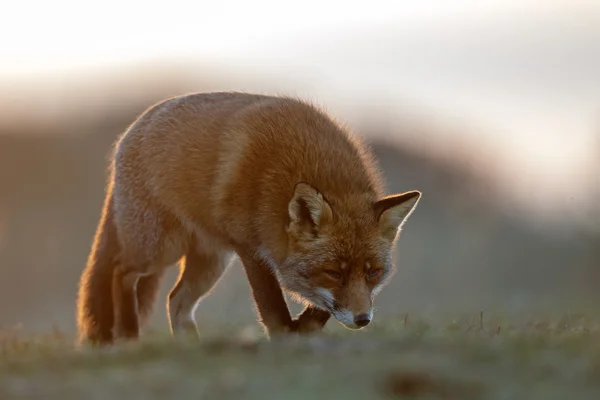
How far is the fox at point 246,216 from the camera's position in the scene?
627 cm

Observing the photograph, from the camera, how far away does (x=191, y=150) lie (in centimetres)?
712

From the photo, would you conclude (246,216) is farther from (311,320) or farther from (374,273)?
(374,273)

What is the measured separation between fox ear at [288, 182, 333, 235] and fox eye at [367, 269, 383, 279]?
1.47ft

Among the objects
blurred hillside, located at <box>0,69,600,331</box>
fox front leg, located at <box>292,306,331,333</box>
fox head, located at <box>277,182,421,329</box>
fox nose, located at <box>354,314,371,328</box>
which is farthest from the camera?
blurred hillside, located at <box>0,69,600,331</box>

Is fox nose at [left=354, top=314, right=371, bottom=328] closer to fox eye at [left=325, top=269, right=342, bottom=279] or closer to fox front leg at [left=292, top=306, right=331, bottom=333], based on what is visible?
fox eye at [left=325, top=269, right=342, bottom=279]

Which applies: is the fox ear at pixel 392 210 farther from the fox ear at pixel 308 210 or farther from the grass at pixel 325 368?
the grass at pixel 325 368

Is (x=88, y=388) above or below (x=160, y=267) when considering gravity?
above

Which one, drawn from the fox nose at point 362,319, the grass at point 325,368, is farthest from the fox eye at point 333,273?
the grass at point 325,368

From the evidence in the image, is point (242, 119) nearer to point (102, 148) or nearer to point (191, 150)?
point (191, 150)

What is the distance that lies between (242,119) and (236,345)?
2.35m

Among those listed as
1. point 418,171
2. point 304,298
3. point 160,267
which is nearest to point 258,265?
point 304,298

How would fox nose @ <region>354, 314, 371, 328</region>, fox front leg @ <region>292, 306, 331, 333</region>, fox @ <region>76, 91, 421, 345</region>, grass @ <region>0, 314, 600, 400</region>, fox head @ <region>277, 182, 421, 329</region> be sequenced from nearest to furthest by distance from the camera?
grass @ <region>0, 314, 600, 400</region> < fox nose @ <region>354, 314, 371, 328</region> < fox head @ <region>277, 182, 421, 329</region> < fox @ <region>76, 91, 421, 345</region> < fox front leg @ <region>292, 306, 331, 333</region>

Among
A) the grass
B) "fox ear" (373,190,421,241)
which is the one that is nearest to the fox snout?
the grass

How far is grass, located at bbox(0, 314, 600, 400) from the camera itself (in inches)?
159
